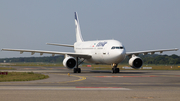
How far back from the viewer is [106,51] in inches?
1489

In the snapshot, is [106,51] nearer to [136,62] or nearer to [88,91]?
[136,62]

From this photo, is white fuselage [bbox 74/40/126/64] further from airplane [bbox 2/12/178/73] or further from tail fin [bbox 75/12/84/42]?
tail fin [bbox 75/12/84/42]

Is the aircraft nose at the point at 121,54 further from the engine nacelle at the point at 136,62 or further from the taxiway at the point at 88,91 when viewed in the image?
the taxiway at the point at 88,91

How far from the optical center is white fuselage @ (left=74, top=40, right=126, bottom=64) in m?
36.0

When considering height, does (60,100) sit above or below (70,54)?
below

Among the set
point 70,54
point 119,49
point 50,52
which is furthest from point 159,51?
point 50,52

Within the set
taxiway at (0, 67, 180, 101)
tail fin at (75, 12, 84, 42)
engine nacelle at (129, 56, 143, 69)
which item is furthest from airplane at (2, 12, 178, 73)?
taxiway at (0, 67, 180, 101)

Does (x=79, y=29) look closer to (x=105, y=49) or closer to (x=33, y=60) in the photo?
(x=105, y=49)

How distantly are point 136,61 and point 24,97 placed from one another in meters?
28.0

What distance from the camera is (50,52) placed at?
41594 millimetres

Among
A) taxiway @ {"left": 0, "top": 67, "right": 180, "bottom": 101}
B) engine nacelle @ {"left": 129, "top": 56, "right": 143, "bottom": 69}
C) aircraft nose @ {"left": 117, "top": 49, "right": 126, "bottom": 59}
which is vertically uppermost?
aircraft nose @ {"left": 117, "top": 49, "right": 126, "bottom": 59}

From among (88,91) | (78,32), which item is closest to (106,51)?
(78,32)

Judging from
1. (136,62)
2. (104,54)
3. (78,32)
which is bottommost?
(136,62)

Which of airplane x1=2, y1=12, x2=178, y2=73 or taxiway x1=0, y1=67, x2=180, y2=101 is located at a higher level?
airplane x1=2, y1=12, x2=178, y2=73
